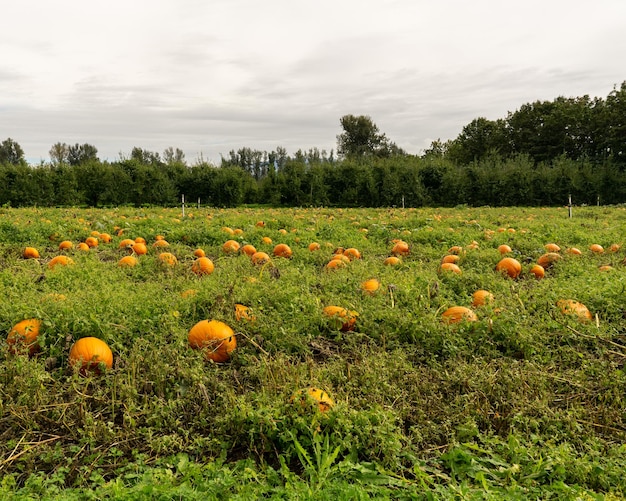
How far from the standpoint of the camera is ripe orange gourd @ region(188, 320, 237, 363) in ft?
11.0

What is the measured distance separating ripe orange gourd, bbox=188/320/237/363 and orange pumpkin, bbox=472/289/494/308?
2277mm

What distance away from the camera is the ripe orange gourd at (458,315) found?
3.80m

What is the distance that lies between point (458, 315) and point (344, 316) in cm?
96

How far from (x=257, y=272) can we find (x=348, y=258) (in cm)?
159

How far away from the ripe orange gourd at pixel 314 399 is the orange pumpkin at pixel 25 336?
1.94 m

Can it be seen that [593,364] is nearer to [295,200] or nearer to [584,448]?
[584,448]

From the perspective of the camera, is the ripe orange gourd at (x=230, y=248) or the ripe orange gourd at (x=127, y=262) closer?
the ripe orange gourd at (x=127, y=262)

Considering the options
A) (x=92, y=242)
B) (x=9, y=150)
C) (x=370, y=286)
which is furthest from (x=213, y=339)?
(x=9, y=150)

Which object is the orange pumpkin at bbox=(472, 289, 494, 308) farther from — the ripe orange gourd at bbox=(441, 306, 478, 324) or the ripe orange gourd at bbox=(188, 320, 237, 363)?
the ripe orange gourd at bbox=(188, 320, 237, 363)

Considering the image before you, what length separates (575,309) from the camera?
3.98 metres

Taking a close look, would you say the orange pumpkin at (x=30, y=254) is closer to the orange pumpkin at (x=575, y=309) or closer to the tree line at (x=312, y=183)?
the orange pumpkin at (x=575, y=309)

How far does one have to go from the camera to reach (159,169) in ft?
91.1

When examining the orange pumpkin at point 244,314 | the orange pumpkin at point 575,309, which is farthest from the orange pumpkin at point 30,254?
the orange pumpkin at point 575,309

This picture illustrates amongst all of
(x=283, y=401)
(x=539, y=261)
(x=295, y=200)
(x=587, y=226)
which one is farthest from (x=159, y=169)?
(x=283, y=401)
